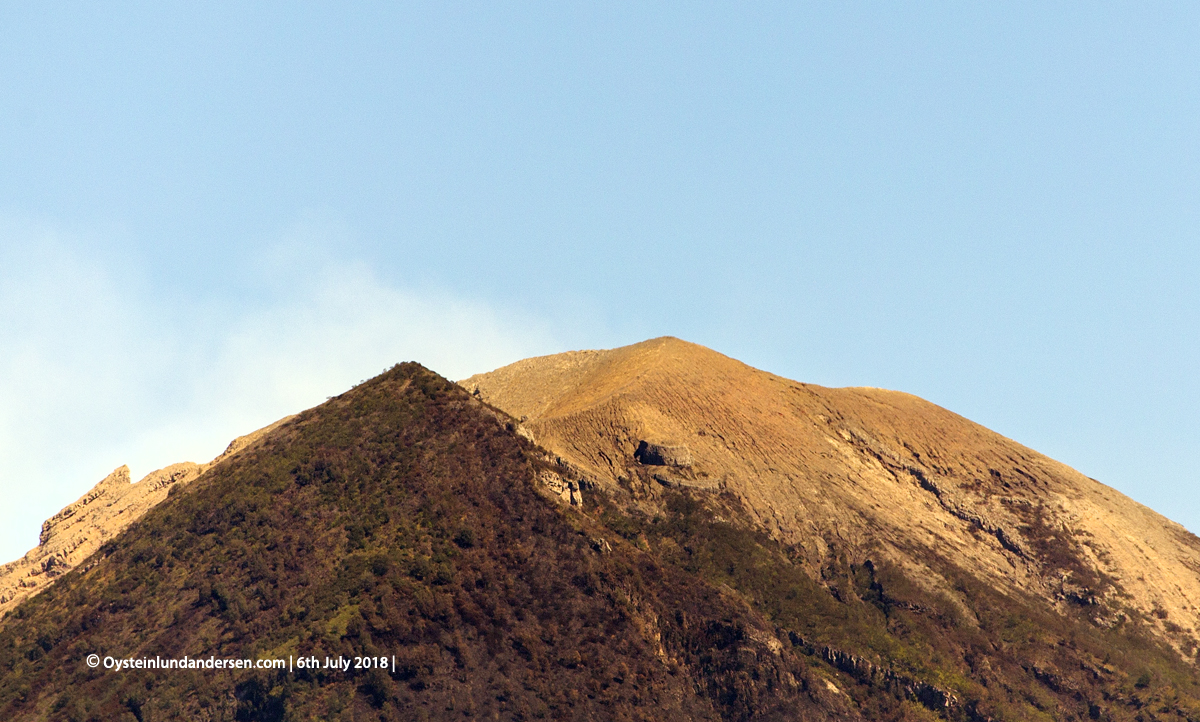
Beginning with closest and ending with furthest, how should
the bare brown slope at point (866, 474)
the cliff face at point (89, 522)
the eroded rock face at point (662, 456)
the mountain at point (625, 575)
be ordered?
the mountain at point (625, 575), the cliff face at point (89, 522), the bare brown slope at point (866, 474), the eroded rock face at point (662, 456)

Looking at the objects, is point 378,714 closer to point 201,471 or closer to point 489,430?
point 489,430

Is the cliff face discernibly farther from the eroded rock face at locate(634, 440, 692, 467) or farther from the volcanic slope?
the eroded rock face at locate(634, 440, 692, 467)

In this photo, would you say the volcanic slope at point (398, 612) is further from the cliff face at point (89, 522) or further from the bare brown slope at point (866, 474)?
the bare brown slope at point (866, 474)

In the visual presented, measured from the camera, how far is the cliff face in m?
106

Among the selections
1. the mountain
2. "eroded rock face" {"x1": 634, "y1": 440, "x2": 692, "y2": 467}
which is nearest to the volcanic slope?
the mountain

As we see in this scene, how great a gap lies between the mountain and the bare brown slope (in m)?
0.29

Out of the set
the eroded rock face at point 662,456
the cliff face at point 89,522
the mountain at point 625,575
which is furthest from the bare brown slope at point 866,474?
the cliff face at point 89,522

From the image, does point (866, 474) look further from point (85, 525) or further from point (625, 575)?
point (85, 525)

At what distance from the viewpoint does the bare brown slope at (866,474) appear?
109625 millimetres

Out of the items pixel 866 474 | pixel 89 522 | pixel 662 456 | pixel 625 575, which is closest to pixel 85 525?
pixel 89 522

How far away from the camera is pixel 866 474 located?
117188mm

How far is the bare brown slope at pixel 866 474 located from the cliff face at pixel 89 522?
91.5ft

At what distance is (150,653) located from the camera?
85.2 metres

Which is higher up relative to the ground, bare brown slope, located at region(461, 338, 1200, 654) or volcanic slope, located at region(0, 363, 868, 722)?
bare brown slope, located at region(461, 338, 1200, 654)
